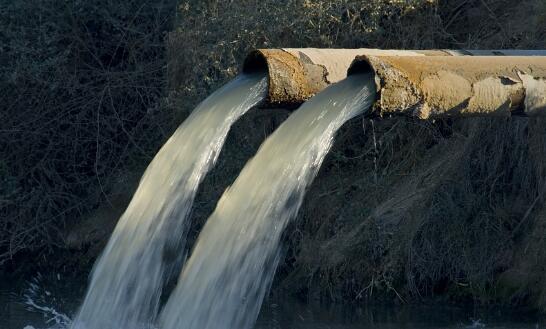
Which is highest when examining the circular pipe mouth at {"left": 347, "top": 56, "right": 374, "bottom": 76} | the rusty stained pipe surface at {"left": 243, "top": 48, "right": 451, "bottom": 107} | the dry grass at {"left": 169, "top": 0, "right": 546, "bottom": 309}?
the circular pipe mouth at {"left": 347, "top": 56, "right": 374, "bottom": 76}

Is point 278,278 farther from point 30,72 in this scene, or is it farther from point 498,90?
point 498,90

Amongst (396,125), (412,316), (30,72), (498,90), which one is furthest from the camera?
(30,72)

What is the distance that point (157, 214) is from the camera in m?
6.60

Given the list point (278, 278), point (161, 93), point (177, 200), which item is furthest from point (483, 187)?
point (177, 200)

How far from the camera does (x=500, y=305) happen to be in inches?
391

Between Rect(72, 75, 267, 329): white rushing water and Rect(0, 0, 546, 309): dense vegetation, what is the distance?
3.59 m

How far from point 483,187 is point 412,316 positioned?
1.35 meters

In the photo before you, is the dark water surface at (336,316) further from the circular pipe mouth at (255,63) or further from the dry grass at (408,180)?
the circular pipe mouth at (255,63)

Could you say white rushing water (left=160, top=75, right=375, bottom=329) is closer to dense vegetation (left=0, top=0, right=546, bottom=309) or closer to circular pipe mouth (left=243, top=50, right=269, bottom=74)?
circular pipe mouth (left=243, top=50, right=269, bottom=74)

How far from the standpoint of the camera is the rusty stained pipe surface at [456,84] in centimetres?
528

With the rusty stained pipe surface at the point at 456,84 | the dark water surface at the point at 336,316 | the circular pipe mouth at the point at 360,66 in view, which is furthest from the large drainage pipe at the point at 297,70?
the dark water surface at the point at 336,316

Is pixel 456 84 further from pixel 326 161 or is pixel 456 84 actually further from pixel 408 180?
pixel 326 161

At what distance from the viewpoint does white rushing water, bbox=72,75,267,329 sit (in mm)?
6406

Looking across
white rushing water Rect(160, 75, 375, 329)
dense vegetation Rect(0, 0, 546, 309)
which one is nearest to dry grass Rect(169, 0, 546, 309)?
dense vegetation Rect(0, 0, 546, 309)
